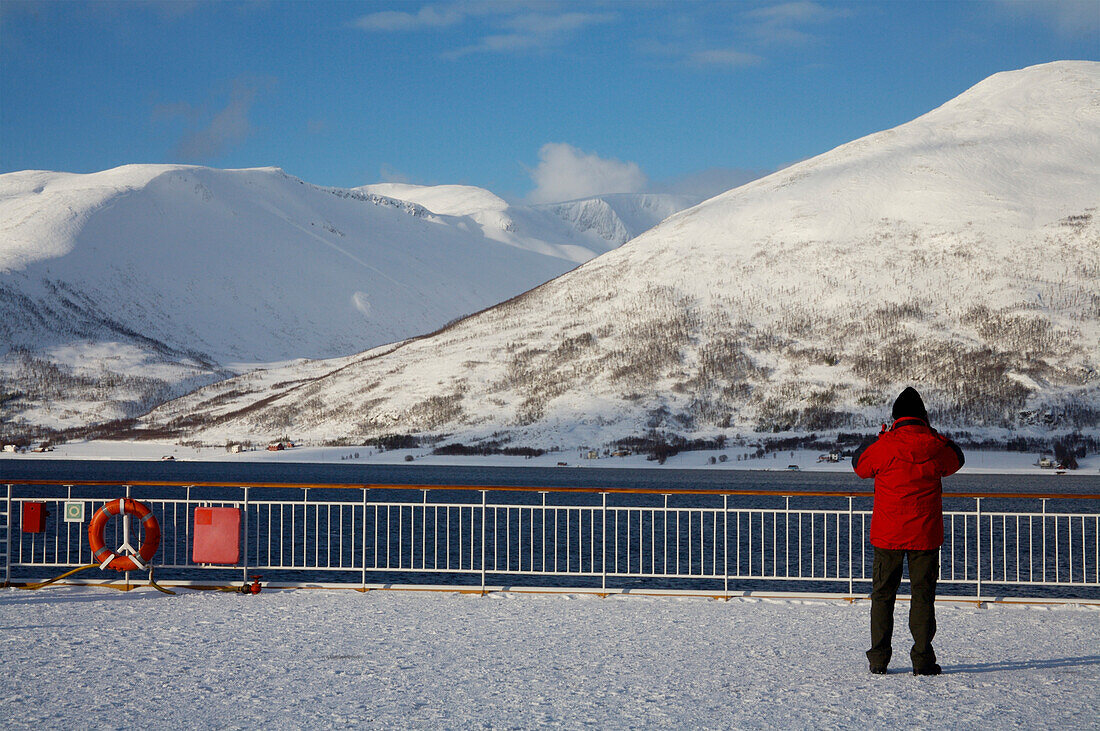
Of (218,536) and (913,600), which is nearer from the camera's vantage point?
(913,600)

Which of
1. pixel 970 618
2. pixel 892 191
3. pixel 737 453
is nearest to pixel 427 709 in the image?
pixel 970 618

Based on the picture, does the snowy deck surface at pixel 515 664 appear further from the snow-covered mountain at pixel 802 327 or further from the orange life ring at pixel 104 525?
the snow-covered mountain at pixel 802 327

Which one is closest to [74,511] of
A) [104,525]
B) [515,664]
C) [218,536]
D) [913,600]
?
[104,525]

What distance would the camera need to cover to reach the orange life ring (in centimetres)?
1619

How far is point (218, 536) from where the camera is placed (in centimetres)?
1694

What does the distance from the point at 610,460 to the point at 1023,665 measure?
97910mm

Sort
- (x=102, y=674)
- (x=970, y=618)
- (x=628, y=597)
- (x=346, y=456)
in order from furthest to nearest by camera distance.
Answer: (x=346, y=456), (x=628, y=597), (x=970, y=618), (x=102, y=674)

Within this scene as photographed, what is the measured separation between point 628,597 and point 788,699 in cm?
670

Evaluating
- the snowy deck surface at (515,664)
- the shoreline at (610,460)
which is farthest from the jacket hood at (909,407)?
the shoreline at (610,460)

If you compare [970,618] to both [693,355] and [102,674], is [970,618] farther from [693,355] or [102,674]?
[693,355]

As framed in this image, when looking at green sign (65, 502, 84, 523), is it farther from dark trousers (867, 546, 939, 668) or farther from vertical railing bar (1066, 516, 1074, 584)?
vertical railing bar (1066, 516, 1074, 584)

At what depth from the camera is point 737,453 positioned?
362ft

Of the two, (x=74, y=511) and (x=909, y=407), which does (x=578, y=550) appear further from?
(x=909, y=407)

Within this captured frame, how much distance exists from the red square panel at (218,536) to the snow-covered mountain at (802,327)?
9868cm
